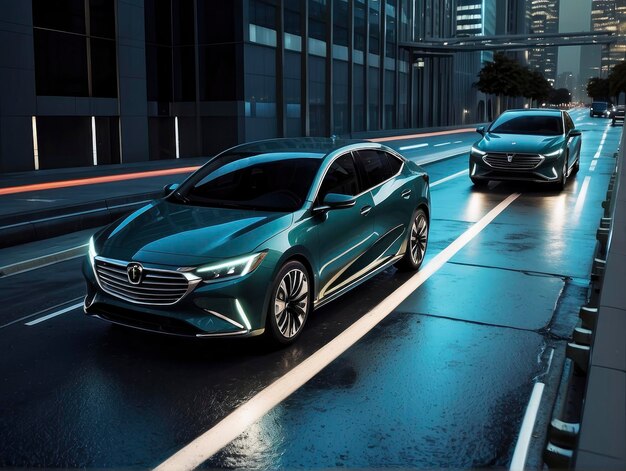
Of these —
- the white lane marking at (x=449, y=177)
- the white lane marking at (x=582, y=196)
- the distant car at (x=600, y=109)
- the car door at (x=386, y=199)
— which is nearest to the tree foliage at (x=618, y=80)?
the distant car at (x=600, y=109)

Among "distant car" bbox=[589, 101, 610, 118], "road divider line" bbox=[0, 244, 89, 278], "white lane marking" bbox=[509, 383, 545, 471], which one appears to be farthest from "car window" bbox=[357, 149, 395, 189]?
"distant car" bbox=[589, 101, 610, 118]

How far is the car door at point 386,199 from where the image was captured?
724 centimetres

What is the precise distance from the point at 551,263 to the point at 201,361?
5.26 m

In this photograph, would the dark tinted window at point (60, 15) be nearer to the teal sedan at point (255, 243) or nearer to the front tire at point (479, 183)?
the front tire at point (479, 183)

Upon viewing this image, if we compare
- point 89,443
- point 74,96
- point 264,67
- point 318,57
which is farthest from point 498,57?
point 89,443

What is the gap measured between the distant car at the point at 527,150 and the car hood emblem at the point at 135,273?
39.7ft

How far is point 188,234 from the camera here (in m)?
5.59

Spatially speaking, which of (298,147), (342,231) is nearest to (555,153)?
(298,147)

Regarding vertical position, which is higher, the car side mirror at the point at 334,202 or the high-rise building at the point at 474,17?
the high-rise building at the point at 474,17

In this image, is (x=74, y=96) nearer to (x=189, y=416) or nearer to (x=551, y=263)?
(x=551, y=263)

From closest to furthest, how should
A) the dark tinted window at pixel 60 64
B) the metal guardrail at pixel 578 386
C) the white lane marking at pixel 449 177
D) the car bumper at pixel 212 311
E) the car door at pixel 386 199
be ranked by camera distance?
the metal guardrail at pixel 578 386, the car bumper at pixel 212 311, the car door at pixel 386 199, the white lane marking at pixel 449 177, the dark tinted window at pixel 60 64

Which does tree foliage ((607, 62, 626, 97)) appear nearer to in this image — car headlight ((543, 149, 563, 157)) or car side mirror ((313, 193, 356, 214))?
car headlight ((543, 149, 563, 157))

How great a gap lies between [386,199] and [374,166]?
0.39 meters

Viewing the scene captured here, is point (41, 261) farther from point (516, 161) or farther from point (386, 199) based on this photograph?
point (516, 161)
